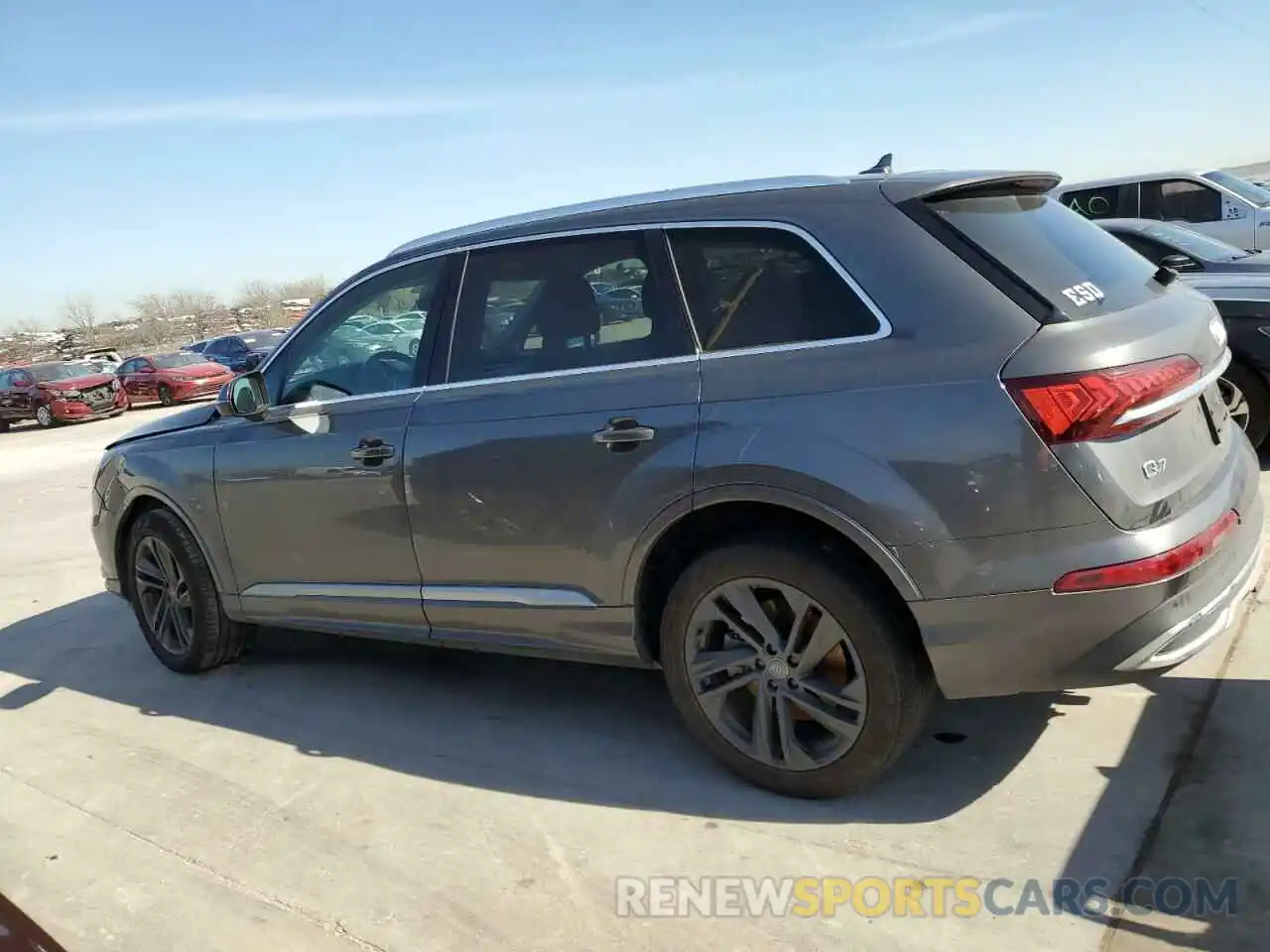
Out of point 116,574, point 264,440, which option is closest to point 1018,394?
point 264,440

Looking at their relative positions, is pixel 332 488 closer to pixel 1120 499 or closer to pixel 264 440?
pixel 264 440

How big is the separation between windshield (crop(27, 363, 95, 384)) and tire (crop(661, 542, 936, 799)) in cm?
2380

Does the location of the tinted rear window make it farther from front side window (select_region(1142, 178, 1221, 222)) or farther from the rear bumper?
front side window (select_region(1142, 178, 1221, 222))

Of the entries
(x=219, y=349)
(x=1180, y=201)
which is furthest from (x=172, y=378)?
(x=1180, y=201)

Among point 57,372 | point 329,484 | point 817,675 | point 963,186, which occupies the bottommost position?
point 57,372

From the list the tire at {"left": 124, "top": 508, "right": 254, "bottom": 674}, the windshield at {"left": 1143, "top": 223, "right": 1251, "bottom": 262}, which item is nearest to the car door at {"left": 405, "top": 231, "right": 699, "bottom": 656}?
the tire at {"left": 124, "top": 508, "right": 254, "bottom": 674}

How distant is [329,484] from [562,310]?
1208 millimetres

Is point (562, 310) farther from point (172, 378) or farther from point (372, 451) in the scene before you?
point (172, 378)

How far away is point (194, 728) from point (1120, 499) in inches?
147

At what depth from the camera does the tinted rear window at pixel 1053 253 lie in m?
2.95

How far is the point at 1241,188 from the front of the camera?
13.2 m

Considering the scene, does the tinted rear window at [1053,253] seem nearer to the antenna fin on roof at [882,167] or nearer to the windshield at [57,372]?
the antenna fin on roof at [882,167]

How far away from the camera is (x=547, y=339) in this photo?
3.69 m

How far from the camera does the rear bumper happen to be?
275 cm
